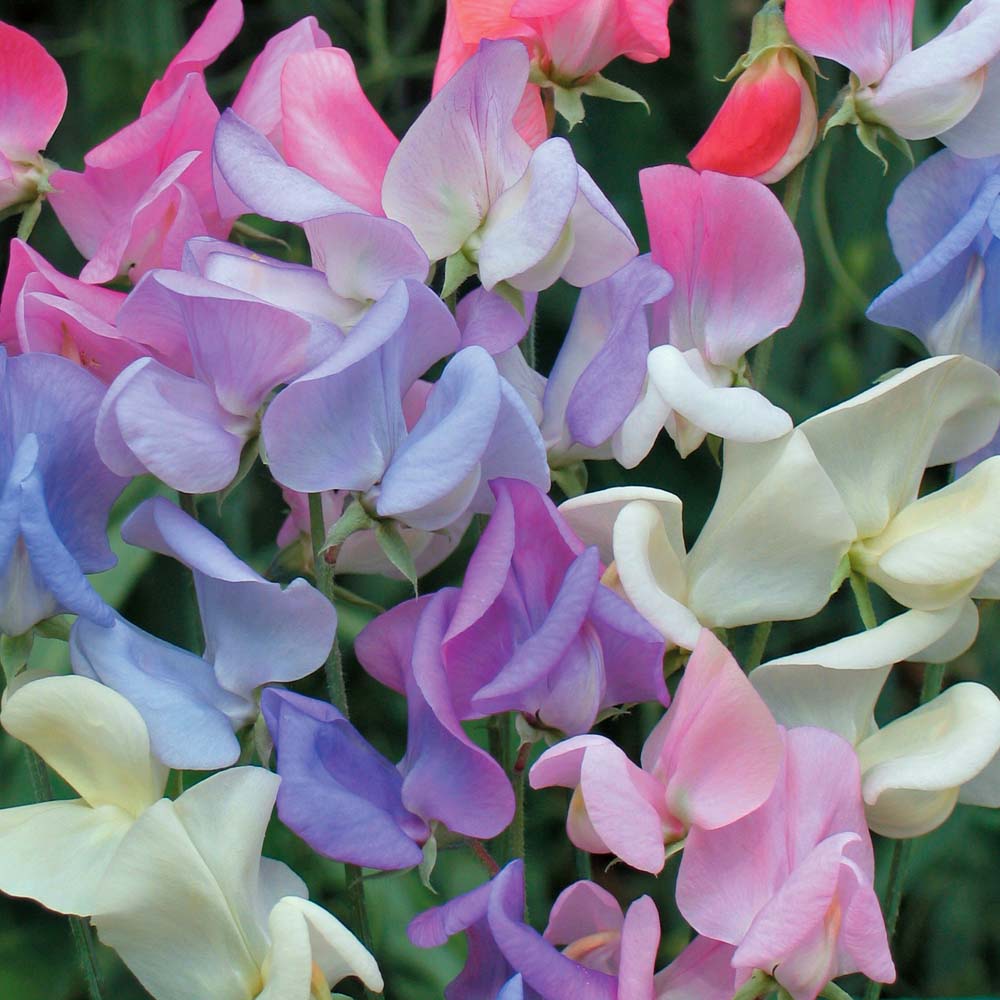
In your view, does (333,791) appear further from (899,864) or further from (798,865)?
(899,864)

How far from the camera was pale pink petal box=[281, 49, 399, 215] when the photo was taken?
533mm

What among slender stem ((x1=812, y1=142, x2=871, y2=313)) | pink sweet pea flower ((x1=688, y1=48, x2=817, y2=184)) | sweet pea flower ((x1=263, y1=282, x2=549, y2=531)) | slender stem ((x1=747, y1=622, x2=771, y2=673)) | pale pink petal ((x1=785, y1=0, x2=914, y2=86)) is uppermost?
pale pink petal ((x1=785, y1=0, x2=914, y2=86))

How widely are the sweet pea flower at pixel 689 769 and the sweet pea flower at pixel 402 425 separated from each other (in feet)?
0.29

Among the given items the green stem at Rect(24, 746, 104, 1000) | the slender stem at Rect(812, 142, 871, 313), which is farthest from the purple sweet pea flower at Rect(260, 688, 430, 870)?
the slender stem at Rect(812, 142, 871, 313)

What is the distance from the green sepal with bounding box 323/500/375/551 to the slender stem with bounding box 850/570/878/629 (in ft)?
0.56

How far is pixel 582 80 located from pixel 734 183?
0.10 metres

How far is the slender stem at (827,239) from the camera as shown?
106 cm

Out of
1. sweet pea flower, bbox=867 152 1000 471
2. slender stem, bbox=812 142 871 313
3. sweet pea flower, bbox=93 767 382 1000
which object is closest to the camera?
sweet pea flower, bbox=93 767 382 1000

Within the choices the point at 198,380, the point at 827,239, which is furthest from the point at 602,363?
the point at 827,239

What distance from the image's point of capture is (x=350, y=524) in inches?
19.4

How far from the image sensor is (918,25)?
1.24 m

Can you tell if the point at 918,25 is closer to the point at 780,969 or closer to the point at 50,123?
the point at 50,123

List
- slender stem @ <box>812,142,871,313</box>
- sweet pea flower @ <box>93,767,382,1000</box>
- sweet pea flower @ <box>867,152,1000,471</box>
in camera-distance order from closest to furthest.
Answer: sweet pea flower @ <box>93,767,382,1000</box>
sweet pea flower @ <box>867,152,1000,471</box>
slender stem @ <box>812,142,871,313</box>

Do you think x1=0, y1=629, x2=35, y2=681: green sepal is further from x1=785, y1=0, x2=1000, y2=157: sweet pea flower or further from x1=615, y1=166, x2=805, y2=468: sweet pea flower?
x1=785, y1=0, x2=1000, y2=157: sweet pea flower
